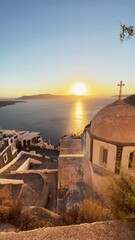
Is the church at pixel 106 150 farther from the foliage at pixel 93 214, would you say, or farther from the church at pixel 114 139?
the foliage at pixel 93 214

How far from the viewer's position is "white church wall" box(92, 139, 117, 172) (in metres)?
9.49

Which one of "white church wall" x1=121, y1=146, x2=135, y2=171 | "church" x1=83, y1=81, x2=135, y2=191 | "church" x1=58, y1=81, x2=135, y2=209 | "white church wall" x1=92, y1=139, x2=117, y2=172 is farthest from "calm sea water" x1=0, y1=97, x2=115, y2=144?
"white church wall" x1=121, y1=146, x2=135, y2=171

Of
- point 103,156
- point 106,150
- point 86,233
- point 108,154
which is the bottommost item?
point 103,156

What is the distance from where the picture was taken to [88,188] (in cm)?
1080

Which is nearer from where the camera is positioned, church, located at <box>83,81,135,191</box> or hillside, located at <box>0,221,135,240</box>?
hillside, located at <box>0,221,135,240</box>

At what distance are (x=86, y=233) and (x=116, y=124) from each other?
7103 millimetres

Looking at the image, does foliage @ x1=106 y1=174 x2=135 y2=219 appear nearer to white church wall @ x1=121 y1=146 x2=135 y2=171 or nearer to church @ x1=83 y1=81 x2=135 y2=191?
church @ x1=83 y1=81 x2=135 y2=191

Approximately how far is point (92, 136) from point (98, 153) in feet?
4.12


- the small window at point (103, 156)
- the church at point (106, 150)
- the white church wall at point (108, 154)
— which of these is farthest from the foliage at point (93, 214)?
the small window at point (103, 156)

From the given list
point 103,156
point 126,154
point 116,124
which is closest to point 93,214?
point 126,154

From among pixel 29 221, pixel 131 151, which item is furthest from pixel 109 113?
pixel 29 221

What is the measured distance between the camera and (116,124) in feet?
30.7

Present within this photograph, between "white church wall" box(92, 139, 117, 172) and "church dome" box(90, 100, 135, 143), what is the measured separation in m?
0.44

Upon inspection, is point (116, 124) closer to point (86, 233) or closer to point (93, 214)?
point (93, 214)
